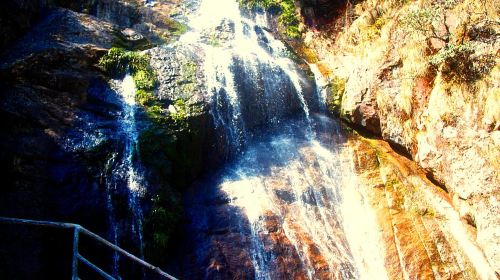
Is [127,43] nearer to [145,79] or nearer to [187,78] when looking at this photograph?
[145,79]

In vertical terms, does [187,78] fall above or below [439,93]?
below

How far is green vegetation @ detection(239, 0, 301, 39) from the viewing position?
1660 cm

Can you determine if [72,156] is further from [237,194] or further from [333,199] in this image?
[333,199]

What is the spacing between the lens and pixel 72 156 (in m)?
7.48

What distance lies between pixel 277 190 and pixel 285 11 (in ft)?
35.9

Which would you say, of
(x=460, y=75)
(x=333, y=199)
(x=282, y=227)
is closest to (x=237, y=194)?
(x=282, y=227)

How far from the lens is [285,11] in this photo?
57.3 feet

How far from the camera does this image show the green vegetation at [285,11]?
54.5 ft

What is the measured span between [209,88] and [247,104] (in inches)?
59.2

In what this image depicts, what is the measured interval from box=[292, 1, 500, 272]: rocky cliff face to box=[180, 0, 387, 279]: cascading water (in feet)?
4.93

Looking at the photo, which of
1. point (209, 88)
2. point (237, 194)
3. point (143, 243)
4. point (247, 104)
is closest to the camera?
point (143, 243)

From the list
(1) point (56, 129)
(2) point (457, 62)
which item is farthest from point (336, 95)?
(1) point (56, 129)

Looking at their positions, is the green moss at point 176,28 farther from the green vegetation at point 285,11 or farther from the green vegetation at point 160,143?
the green vegetation at point 160,143

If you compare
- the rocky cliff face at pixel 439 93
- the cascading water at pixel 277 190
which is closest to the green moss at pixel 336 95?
the rocky cliff face at pixel 439 93
